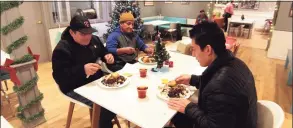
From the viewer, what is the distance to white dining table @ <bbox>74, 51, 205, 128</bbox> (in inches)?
43.2

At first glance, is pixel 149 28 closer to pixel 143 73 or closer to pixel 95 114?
pixel 143 73

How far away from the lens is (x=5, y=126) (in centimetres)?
99

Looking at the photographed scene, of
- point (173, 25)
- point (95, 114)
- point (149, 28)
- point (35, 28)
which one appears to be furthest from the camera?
point (173, 25)

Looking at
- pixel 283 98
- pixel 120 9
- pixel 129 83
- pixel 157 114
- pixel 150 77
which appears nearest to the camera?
pixel 157 114

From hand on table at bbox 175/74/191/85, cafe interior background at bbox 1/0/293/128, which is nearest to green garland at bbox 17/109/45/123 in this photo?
cafe interior background at bbox 1/0/293/128

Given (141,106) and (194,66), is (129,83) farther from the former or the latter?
(194,66)

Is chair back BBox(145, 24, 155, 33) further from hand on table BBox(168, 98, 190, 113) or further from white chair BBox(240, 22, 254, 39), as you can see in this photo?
hand on table BBox(168, 98, 190, 113)

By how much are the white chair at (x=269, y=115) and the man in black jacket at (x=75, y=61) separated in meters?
1.12

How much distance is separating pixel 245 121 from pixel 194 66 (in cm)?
102

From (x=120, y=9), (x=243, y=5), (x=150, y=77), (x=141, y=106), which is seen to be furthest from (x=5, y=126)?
(x=243, y=5)

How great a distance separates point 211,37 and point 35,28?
160 inches

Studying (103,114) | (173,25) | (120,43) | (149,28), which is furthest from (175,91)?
(173,25)

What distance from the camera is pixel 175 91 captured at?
1342 millimetres

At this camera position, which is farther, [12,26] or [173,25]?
[173,25]
